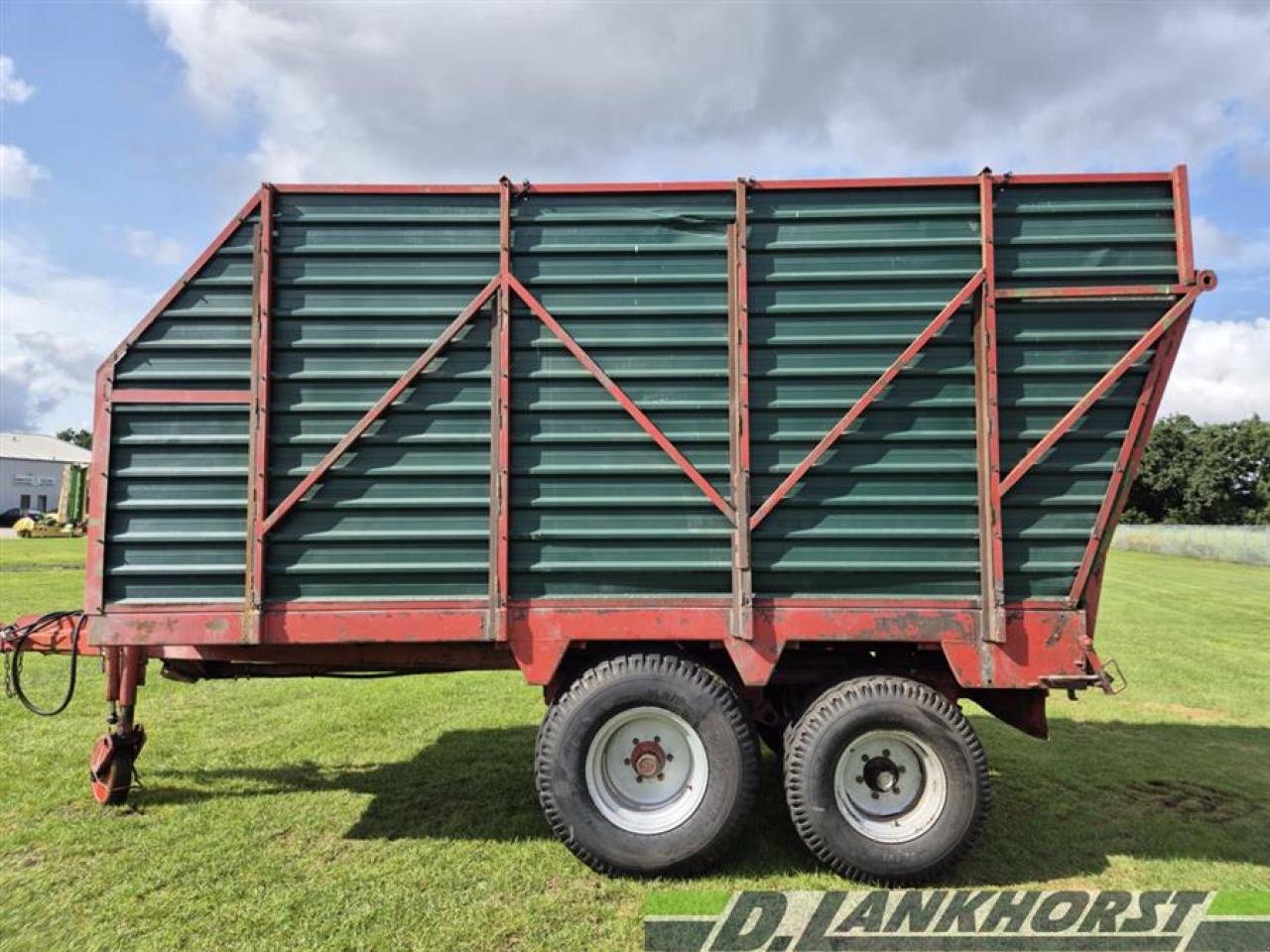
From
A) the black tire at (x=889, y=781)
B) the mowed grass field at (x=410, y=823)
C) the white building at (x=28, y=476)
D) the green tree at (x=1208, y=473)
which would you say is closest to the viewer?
the mowed grass field at (x=410, y=823)

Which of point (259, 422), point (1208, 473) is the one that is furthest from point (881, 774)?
point (1208, 473)

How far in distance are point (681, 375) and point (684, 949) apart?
2.72m

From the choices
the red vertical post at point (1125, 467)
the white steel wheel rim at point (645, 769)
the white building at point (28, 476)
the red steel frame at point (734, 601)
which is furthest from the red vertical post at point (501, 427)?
the white building at point (28, 476)

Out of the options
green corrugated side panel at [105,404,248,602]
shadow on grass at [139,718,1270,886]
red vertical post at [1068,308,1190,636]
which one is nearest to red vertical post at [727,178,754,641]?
shadow on grass at [139,718,1270,886]

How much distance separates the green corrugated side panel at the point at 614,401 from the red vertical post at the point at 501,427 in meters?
0.05

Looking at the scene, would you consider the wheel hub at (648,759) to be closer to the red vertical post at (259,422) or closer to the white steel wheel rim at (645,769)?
the white steel wheel rim at (645,769)

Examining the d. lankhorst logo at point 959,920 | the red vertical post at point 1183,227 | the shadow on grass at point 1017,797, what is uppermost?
the red vertical post at point 1183,227

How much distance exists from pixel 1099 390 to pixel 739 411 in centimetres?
189

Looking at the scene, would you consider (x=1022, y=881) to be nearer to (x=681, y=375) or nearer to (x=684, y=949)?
(x=684, y=949)

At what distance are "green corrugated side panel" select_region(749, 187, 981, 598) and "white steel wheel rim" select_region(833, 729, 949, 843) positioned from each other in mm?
790

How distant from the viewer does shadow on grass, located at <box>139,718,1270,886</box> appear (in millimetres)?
4273

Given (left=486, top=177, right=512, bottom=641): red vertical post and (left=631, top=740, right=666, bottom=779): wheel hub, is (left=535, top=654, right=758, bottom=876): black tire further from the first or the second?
(left=486, top=177, right=512, bottom=641): red vertical post

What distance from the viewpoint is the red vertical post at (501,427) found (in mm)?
4066

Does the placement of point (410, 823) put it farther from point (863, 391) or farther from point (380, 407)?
point (863, 391)
